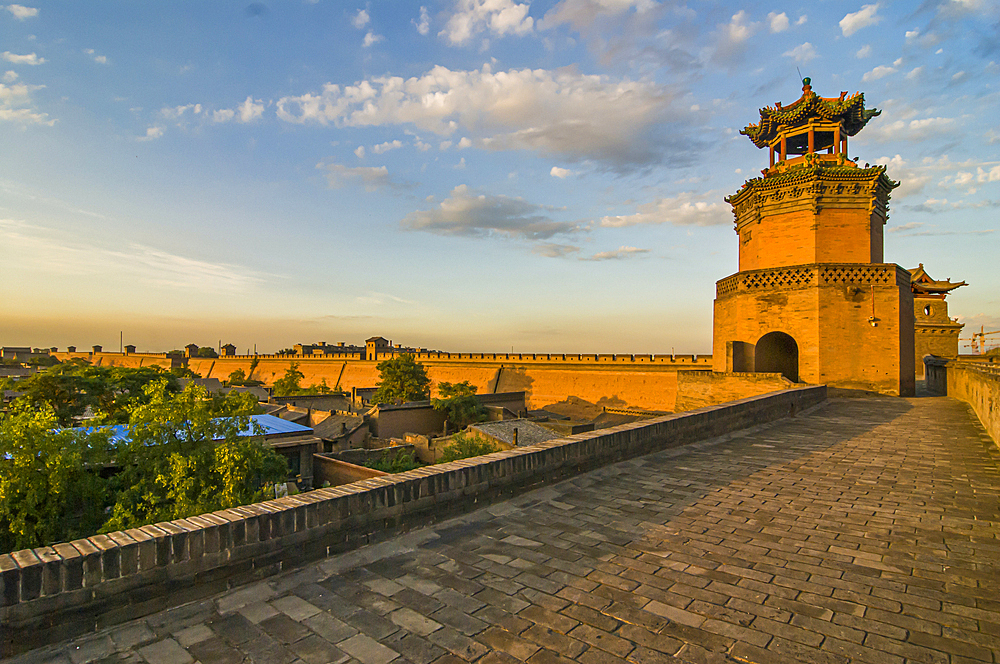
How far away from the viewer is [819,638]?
281 centimetres

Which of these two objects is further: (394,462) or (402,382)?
(402,382)

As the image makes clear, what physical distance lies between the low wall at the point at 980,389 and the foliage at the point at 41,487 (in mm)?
18697

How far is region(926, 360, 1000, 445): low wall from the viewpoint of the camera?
358 inches

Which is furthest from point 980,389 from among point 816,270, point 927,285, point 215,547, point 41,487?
point 927,285

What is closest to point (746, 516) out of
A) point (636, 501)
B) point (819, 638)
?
point (636, 501)

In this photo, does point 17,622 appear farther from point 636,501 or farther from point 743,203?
point 743,203

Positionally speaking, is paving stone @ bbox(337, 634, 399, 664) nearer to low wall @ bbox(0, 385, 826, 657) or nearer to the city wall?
low wall @ bbox(0, 385, 826, 657)

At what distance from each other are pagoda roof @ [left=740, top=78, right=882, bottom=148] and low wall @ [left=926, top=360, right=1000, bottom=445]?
38.2 feet

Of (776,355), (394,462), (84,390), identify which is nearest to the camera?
(776,355)

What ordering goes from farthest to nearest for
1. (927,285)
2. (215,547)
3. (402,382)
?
(402,382), (927,285), (215,547)

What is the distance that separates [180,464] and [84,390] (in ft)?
66.4

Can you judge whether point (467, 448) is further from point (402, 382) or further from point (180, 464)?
point (402, 382)

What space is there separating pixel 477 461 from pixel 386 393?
43.9 m

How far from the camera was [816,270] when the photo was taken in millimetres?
19594
